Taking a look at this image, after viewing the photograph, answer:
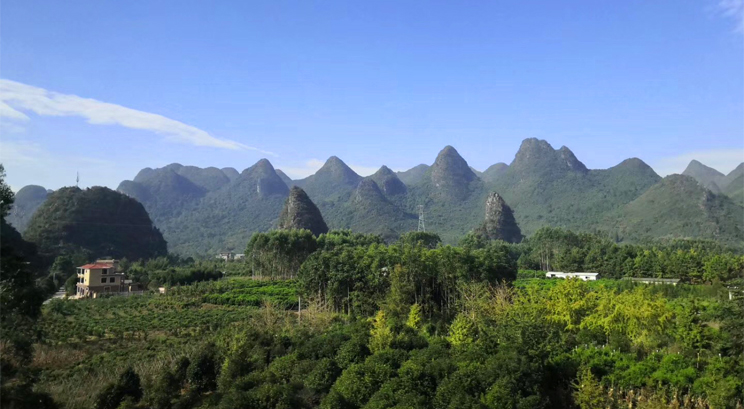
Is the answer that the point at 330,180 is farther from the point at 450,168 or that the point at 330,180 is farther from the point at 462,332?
the point at 462,332

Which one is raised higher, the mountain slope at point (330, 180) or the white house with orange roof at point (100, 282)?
the mountain slope at point (330, 180)

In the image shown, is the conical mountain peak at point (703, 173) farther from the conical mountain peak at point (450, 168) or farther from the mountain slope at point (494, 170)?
the conical mountain peak at point (450, 168)

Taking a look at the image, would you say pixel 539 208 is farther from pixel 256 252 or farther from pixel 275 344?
pixel 275 344

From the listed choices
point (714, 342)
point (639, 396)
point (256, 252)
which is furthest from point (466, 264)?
point (256, 252)

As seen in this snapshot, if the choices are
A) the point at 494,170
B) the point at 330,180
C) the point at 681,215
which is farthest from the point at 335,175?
the point at 681,215

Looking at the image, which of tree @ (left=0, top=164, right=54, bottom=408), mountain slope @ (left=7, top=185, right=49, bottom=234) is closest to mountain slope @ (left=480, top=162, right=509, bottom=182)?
mountain slope @ (left=7, top=185, right=49, bottom=234)

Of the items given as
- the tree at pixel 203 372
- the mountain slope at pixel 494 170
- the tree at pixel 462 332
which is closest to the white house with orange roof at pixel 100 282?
the tree at pixel 203 372

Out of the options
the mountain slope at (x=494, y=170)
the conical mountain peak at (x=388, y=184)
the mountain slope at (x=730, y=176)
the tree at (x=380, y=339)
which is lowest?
the tree at (x=380, y=339)
